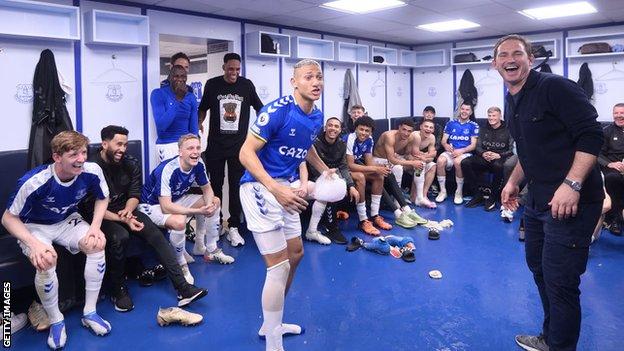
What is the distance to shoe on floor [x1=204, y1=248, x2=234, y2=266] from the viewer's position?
12.2 feet

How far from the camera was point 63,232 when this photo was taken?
2719 millimetres

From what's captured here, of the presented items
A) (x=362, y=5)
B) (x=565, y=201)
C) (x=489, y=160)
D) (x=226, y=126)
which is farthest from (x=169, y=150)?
(x=489, y=160)

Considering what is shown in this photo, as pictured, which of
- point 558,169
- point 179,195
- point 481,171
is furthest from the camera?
point 481,171

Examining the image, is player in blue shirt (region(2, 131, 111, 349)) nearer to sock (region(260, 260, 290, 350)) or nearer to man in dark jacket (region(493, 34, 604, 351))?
sock (region(260, 260, 290, 350))

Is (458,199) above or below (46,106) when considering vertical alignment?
below

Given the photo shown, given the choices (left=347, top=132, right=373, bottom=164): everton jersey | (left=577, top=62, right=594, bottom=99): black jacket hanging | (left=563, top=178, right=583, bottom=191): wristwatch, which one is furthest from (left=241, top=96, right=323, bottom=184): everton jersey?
(left=577, top=62, right=594, bottom=99): black jacket hanging

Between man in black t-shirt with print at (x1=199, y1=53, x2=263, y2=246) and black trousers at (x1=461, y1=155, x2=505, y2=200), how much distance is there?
305cm

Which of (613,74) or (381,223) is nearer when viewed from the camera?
(381,223)

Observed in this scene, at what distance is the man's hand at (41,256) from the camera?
2420 mm

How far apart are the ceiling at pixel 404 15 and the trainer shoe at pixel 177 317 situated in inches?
119

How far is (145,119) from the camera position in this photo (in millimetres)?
4625

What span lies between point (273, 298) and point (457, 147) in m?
4.85

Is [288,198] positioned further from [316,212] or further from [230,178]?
[230,178]

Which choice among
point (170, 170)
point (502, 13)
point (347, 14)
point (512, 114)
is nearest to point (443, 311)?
point (512, 114)
